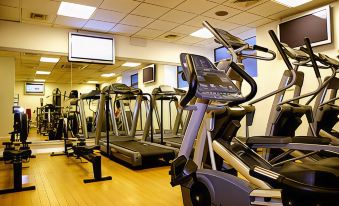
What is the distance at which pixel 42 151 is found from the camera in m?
5.88

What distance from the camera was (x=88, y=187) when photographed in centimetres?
313

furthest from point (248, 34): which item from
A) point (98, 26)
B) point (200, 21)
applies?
point (98, 26)

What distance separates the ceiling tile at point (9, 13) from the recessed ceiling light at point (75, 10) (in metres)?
0.74

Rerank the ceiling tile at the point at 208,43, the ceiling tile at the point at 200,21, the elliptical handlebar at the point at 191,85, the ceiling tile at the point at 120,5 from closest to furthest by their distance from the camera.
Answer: the elliptical handlebar at the point at 191,85 → the ceiling tile at the point at 120,5 → the ceiling tile at the point at 200,21 → the ceiling tile at the point at 208,43

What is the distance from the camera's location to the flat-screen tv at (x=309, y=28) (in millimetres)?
4547

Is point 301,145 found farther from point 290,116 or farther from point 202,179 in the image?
point 202,179

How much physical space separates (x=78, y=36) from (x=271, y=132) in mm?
4652

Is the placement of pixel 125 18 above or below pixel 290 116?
above

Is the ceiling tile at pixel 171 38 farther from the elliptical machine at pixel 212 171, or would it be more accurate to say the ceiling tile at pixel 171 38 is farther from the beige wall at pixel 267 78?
the elliptical machine at pixel 212 171

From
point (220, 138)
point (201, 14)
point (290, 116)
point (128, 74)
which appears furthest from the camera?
point (128, 74)

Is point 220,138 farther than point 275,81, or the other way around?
point 275,81

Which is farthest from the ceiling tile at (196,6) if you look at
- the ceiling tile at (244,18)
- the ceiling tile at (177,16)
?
the ceiling tile at (244,18)

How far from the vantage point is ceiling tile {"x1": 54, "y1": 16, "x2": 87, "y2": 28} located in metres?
5.22

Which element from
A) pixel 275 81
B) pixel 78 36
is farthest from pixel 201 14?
pixel 78 36
